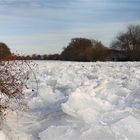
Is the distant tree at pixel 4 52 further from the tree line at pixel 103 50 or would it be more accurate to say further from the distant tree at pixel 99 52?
the distant tree at pixel 99 52

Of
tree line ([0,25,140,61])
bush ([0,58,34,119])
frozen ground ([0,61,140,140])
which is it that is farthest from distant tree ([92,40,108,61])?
bush ([0,58,34,119])

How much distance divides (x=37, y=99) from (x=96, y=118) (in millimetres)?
2061

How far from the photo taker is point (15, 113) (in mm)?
7109

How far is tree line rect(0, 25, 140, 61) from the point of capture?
1697 inches

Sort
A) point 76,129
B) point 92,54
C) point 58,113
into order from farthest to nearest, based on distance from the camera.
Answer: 1. point 92,54
2. point 58,113
3. point 76,129

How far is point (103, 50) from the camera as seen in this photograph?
149 feet

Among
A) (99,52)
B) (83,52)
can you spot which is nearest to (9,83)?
(83,52)

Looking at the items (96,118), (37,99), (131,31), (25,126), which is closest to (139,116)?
(96,118)

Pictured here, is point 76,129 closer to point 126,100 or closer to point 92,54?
point 126,100

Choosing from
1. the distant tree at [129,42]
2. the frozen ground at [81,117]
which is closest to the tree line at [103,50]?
the distant tree at [129,42]

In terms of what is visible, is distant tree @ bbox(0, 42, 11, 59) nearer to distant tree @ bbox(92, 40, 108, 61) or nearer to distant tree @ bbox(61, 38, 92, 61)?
distant tree @ bbox(61, 38, 92, 61)

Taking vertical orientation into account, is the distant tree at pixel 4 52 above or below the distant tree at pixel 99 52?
above

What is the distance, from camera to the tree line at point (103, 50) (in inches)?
1697

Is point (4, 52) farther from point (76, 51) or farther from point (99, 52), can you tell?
point (99, 52)
